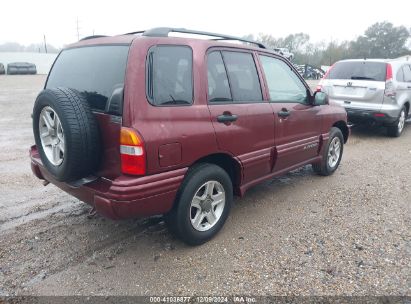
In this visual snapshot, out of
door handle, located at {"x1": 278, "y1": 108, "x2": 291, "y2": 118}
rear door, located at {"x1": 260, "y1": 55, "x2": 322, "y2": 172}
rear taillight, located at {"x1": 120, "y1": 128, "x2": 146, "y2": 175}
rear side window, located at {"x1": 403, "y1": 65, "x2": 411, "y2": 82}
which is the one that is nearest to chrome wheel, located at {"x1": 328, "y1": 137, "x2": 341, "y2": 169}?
rear door, located at {"x1": 260, "y1": 55, "x2": 322, "y2": 172}

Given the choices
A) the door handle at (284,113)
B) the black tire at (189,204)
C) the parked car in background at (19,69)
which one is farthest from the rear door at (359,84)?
the parked car in background at (19,69)

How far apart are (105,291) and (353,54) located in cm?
5390

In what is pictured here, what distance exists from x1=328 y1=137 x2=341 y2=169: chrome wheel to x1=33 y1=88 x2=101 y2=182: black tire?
11.5ft

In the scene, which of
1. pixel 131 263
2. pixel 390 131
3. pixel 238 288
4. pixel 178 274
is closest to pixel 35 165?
pixel 131 263

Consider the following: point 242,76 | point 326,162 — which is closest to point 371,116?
point 326,162

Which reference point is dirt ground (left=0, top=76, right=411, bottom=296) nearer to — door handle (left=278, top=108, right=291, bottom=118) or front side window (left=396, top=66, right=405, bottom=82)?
door handle (left=278, top=108, right=291, bottom=118)

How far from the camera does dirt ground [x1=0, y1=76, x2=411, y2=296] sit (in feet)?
8.73

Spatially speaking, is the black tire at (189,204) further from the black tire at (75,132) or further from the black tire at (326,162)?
the black tire at (326,162)

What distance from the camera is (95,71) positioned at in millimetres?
2873

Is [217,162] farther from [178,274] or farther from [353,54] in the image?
[353,54]

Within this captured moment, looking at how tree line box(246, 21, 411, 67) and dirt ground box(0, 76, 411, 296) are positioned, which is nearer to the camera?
dirt ground box(0, 76, 411, 296)

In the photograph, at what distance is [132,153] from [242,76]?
1.50 m

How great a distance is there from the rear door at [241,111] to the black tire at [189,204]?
0.25 metres

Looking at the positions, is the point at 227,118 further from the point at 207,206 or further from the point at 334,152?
the point at 334,152
